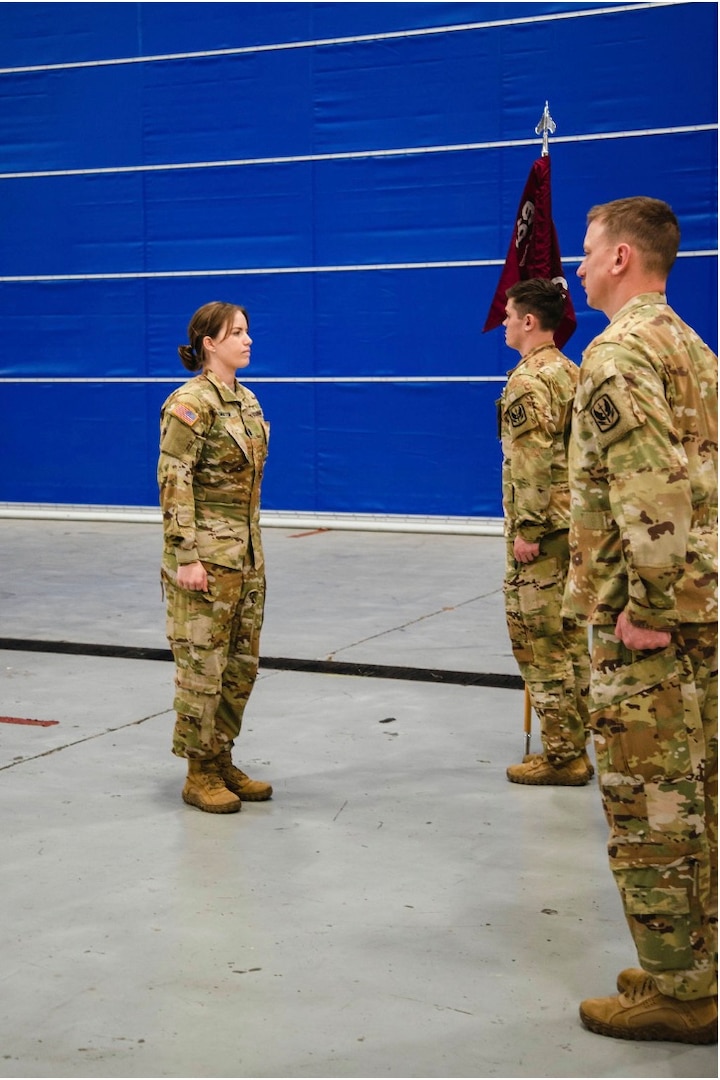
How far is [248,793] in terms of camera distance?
17.0 ft

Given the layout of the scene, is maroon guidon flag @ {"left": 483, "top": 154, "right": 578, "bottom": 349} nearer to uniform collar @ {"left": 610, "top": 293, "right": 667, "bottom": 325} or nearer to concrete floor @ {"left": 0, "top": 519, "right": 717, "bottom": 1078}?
concrete floor @ {"left": 0, "top": 519, "right": 717, "bottom": 1078}

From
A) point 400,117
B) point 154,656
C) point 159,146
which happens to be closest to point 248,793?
point 154,656

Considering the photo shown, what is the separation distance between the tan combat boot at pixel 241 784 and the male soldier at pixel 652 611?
6.76 ft

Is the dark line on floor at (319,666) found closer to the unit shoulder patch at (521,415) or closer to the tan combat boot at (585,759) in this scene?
the tan combat boot at (585,759)

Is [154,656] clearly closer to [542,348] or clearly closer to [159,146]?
[542,348]

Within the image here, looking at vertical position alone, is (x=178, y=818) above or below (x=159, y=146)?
below

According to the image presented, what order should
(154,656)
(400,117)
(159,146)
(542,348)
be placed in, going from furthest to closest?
(159,146) → (400,117) → (154,656) → (542,348)

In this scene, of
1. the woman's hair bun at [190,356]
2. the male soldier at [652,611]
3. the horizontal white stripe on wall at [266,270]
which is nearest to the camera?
the male soldier at [652,611]

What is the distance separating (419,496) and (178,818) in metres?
9.11

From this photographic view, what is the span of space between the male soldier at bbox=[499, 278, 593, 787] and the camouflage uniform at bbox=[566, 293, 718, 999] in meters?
1.91

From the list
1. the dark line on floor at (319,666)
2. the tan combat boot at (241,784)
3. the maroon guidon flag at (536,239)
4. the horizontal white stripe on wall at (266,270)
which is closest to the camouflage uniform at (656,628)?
the tan combat boot at (241,784)

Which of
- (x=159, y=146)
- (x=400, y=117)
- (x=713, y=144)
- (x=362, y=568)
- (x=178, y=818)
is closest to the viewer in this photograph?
(x=178, y=818)

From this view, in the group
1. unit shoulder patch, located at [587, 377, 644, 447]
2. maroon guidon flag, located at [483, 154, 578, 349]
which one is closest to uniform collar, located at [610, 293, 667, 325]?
unit shoulder patch, located at [587, 377, 644, 447]

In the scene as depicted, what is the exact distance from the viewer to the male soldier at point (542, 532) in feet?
17.1
